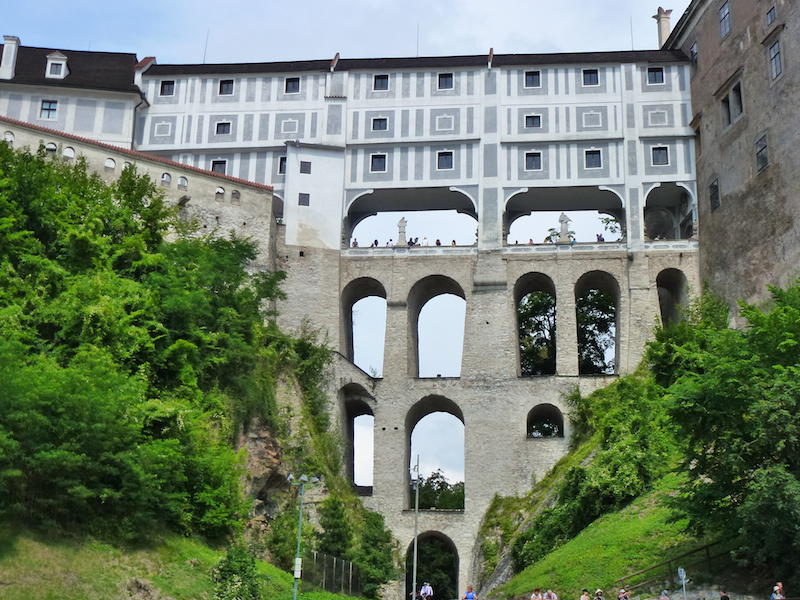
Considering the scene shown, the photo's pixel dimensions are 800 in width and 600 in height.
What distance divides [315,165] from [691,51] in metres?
21.0

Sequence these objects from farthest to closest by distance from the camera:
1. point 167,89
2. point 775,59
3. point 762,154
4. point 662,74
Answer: point 167,89, point 662,74, point 775,59, point 762,154

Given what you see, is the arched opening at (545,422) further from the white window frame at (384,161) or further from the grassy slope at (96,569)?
the grassy slope at (96,569)

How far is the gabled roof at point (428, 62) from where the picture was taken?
52969 mm

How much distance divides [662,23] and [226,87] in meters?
25.9

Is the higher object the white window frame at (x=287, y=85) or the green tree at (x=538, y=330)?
the white window frame at (x=287, y=85)

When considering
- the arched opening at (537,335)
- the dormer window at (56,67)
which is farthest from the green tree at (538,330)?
the dormer window at (56,67)

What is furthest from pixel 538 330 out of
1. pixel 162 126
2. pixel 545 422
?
pixel 162 126

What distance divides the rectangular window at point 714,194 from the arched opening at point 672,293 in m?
3.61

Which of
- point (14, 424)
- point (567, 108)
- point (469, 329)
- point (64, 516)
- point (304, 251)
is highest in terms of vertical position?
point (567, 108)

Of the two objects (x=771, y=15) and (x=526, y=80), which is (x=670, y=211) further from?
(x=771, y=15)

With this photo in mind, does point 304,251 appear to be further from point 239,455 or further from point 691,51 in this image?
point 691,51

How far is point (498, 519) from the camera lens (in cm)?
4388

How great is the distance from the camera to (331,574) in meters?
34.2

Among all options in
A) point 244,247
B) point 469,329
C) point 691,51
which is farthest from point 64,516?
point 691,51
